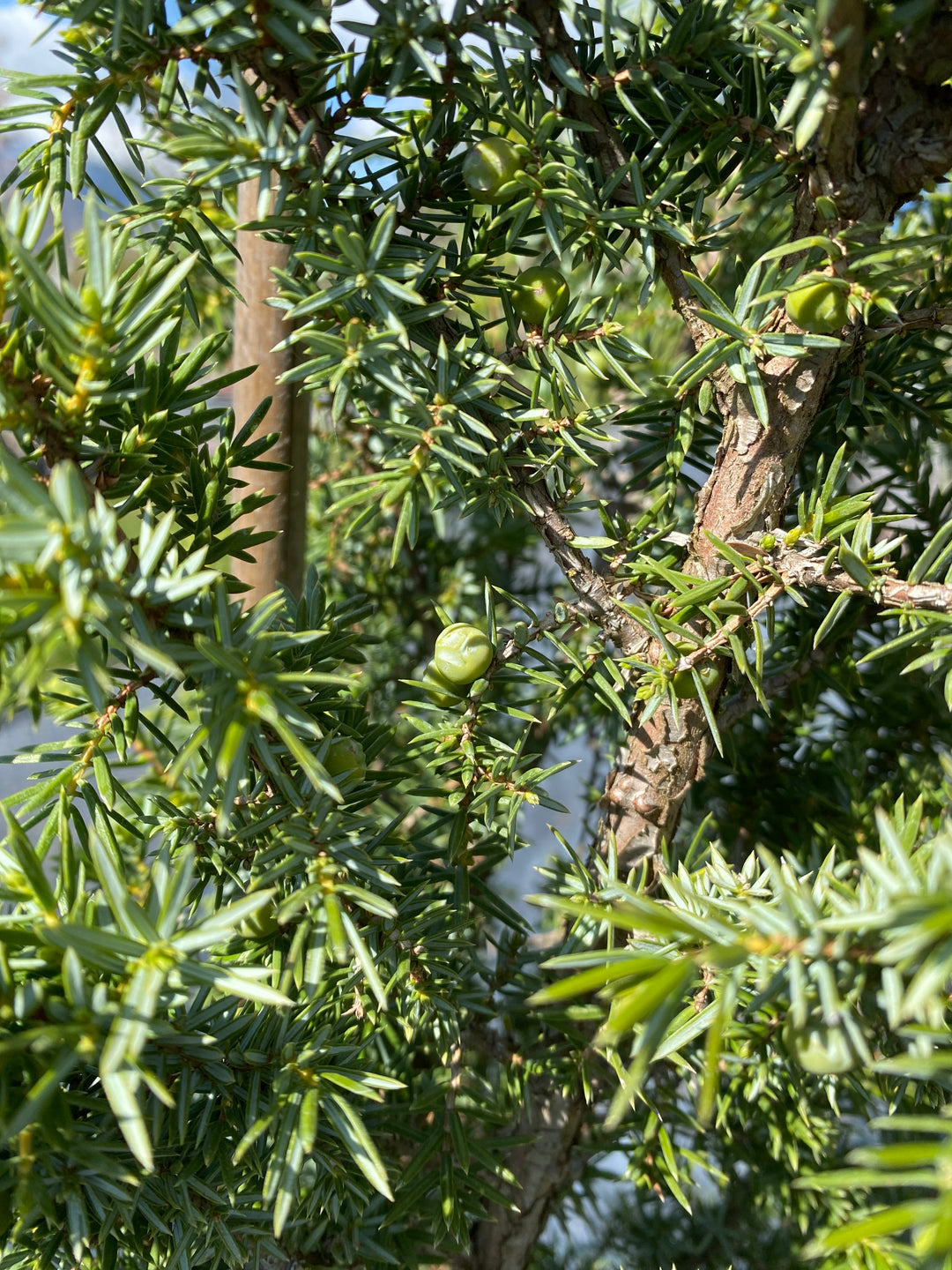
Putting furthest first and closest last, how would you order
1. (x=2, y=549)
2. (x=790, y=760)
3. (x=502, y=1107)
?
1. (x=790, y=760)
2. (x=502, y=1107)
3. (x=2, y=549)

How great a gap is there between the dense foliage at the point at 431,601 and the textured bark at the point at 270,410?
0.06 metres

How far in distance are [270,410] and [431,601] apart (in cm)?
22

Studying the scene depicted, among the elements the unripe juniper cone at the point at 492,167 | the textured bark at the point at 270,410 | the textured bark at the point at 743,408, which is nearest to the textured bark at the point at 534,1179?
the textured bark at the point at 743,408

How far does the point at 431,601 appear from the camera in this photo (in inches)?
16.1

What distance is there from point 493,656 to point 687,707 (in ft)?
0.34

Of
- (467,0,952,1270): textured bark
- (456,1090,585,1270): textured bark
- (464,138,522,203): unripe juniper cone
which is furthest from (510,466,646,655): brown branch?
(456,1090,585,1270): textured bark

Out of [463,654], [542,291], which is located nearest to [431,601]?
[463,654]

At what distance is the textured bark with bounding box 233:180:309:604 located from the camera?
55cm

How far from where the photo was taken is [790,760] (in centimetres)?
65

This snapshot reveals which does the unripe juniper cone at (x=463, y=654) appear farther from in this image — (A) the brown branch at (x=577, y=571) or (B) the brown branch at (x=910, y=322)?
(B) the brown branch at (x=910, y=322)

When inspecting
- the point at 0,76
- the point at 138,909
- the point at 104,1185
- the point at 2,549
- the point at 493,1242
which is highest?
the point at 0,76

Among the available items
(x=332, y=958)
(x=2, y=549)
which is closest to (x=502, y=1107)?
(x=332, y=958)

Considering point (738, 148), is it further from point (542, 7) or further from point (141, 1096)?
point (141, 1096)

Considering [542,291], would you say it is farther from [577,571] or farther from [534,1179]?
[534,1179]
